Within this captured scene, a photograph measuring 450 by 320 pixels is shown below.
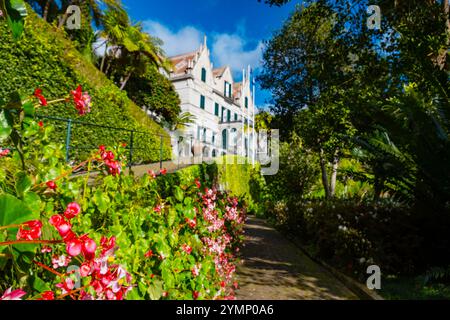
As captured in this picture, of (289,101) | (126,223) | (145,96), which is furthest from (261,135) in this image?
(126,223)

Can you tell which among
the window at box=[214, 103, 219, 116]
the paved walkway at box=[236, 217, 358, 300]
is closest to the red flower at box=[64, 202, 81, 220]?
the paved walkway at box=[236, 217, 358, 300]

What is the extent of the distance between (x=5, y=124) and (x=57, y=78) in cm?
884

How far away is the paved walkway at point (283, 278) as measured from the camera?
461 cm

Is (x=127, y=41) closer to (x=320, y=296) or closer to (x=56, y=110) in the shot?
(x=56, y=110)

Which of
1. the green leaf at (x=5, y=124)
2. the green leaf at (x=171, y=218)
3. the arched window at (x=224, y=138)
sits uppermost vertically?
the arched window at (x=224, y=138)

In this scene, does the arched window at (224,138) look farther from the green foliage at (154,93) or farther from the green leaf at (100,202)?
the green leaf at (100,202)

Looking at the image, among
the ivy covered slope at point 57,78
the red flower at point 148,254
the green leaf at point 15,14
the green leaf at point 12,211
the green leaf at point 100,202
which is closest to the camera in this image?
the green leaf at point 15,14

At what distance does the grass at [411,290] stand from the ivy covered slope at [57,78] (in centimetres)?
630

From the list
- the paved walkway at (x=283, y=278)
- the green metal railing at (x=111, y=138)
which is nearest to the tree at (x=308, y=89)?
the paved walkway at (x=283, y=278)

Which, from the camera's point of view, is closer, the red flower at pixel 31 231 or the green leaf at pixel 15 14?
the green leaf at pixel 15 14

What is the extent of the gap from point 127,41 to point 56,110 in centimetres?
1120

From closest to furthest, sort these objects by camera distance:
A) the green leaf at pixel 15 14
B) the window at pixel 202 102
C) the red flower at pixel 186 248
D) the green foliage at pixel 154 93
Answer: the green leaf at pixel 15 14 < the red flower at pixel 186 248 < the green foliage at pixel 154 93 < the window at pixel 202 102

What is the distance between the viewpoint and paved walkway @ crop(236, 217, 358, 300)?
461 centimetres

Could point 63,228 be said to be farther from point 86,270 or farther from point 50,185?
point 50,185
